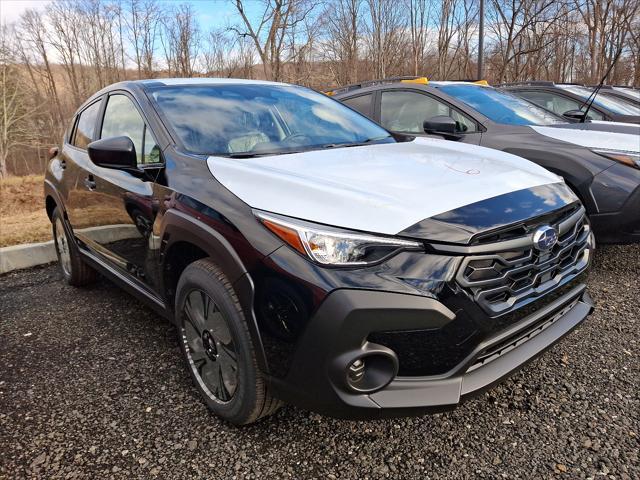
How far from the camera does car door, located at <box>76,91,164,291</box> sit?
2467 millimetres

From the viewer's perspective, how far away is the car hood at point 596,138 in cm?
367

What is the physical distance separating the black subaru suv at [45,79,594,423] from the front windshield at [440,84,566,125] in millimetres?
2042

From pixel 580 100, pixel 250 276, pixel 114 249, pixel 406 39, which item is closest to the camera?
pixel 250 276


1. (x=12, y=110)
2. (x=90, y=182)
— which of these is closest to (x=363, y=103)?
(x=90, y=182)

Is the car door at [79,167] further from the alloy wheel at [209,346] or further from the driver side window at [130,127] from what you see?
the alloy wheel at [209,346]

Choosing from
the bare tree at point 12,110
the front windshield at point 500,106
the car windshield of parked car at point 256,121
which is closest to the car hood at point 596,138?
the front windshield at point 500,106

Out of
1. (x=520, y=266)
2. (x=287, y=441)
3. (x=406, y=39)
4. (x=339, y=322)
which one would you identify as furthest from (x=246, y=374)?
(x=406, y=39)

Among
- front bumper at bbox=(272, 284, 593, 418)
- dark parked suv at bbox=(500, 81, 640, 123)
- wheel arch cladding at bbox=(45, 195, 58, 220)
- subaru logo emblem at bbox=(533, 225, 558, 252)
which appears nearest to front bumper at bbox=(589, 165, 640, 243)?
subaru logo emblem at bbox=(533, 225, 558, 252)

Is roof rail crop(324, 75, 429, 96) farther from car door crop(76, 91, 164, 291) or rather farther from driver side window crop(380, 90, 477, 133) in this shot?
car door crop(76, 91, 164, 291)

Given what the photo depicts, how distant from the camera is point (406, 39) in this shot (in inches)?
956

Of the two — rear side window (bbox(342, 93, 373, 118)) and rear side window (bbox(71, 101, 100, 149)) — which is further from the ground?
rear side window (bbox(342, 93, 373, 118))

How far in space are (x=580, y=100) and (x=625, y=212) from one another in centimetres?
412

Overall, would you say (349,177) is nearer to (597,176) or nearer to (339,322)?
(339,322)

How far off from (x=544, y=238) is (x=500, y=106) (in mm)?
3218
